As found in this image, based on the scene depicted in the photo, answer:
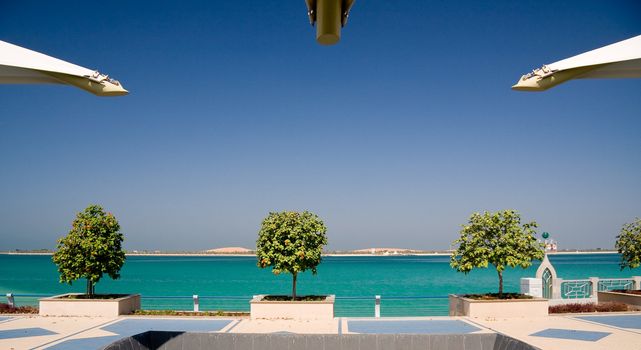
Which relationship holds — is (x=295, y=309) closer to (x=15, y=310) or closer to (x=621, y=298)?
(x=15, y=310)

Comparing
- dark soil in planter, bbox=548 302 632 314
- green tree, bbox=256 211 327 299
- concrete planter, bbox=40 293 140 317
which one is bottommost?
dark soil in planter, bbox=548 302 632 314

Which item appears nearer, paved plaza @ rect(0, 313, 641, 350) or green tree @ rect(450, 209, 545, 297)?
paved plaza @ rect(0, 313, 641, 350)

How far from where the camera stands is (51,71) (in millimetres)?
4719

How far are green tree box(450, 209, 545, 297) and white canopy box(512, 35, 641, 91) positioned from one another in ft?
37.4

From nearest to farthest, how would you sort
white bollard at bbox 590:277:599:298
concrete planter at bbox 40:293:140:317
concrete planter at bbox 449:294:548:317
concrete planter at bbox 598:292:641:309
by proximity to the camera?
Answer: concrete planter at bbox 449:294:548:317 < concrete planter at bbox 40:293:140:317 < concrete planter at bbox 598:292:641:309 < white bollard at bbox 590:277:599:298

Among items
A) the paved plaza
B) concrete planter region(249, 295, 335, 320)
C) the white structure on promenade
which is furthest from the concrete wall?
the white structure on promenade

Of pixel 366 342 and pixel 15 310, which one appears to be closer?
pixel 366 342

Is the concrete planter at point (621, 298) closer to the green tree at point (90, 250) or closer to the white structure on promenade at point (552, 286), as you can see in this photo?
the white structure on promenade at point (552, 286)

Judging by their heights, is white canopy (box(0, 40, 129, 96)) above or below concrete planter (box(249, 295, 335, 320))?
above

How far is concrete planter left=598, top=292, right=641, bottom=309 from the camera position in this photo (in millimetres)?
17302

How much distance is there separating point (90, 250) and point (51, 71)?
12.5m

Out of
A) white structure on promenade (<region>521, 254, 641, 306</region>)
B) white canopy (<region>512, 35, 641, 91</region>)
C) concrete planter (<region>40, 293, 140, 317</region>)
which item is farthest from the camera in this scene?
white structure on promenade (<region>521, 254, 641, 306</region>)

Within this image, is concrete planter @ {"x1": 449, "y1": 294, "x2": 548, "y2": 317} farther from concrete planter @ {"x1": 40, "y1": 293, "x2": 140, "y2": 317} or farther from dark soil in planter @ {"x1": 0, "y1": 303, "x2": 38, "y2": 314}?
dark soil in planter @ {"x1": 0, "y1": 303, "x2": 38, "y2": 314}

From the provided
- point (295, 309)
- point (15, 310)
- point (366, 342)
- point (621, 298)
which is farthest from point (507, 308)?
point (15, 310)
